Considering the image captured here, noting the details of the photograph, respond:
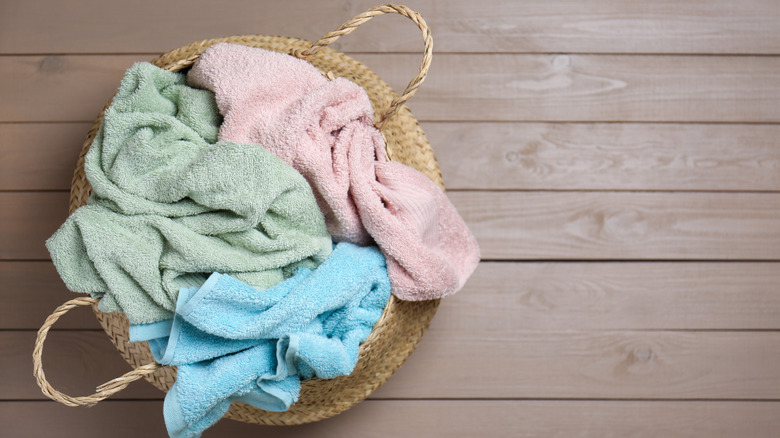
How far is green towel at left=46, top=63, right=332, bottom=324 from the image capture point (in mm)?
607

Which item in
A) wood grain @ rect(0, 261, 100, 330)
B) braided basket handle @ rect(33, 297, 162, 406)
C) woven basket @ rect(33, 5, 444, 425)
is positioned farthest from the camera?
wood grain @ rect(0, 261, 100, 330)

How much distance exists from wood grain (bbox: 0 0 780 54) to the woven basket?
9.6 inches

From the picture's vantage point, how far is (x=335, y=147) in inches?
26.5

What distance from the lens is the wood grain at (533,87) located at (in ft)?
3.30

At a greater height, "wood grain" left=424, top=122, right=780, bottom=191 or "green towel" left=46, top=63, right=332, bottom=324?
"green towel" left=46, top=63, right=332, bottom=324

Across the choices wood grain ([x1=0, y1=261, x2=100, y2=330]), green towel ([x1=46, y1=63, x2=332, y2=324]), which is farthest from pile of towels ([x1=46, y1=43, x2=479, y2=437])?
wood grain ([x1=0, y1=261, x2=100, y2=330])

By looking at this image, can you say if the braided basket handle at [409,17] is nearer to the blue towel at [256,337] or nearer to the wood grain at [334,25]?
the blue towel at [256,337]

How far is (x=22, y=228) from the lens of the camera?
0.99 metres

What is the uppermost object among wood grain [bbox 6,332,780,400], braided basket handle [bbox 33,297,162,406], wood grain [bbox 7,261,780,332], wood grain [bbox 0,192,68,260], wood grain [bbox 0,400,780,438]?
braided basket handle [bbox 33,297,162,406]

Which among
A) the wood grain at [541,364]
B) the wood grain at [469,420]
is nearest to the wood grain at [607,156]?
the wood grain at [541,364]

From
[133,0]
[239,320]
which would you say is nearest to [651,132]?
[239,320]

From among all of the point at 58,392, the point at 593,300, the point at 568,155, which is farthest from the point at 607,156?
the point at 58,392

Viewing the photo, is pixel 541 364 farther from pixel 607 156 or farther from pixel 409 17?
pixel 409 17

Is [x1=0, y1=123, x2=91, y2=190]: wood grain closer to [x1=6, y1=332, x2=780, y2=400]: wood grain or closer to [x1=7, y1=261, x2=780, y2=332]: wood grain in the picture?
[x1=7, y1=261, x2=780, y2=332]: wood grain
